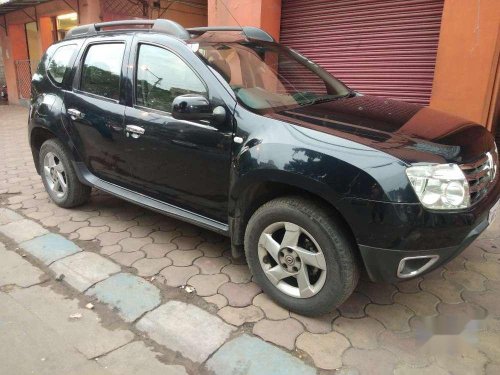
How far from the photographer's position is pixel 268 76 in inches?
124

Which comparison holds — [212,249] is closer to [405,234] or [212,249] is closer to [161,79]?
[161,79]

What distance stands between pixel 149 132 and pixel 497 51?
3786 millimetres

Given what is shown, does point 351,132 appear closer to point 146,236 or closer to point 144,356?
point 144,356

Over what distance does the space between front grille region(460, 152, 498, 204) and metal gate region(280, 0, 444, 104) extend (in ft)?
9.86

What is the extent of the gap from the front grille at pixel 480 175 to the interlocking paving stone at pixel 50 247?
9.59ft

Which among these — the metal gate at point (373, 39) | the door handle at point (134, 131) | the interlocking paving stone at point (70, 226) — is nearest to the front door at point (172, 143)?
the door handle at point (134, 131)

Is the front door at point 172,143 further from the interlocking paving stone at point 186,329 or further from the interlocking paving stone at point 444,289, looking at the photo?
the interlocking paving stone at point 444,289

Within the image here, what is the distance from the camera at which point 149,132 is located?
3025mm

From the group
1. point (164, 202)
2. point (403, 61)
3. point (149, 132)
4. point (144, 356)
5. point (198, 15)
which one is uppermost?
point (198, 15)

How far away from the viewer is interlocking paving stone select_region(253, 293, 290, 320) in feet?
8.26

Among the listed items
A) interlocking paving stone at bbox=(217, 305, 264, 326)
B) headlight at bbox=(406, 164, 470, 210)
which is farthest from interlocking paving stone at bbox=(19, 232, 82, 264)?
headlight at bbox=(406, 164, 470, 210)

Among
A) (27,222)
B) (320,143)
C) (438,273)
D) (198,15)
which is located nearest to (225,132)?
(320,143)

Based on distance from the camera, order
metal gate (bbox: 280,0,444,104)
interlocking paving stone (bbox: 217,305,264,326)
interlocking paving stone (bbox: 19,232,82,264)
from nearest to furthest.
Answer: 1. interlocking paving stone (bbox: 217,305,264,326)
2. interlocking paving stone (bbox: 19,232,82,264)
3. metal gate (bbox: 280,0,444,104)

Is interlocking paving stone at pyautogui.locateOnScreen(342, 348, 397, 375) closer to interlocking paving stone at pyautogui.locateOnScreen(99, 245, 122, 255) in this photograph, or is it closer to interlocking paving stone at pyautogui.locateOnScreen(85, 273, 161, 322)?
interlocking paving stone at pyautogui.locateOnScreen(85, 273, 161, 322)
